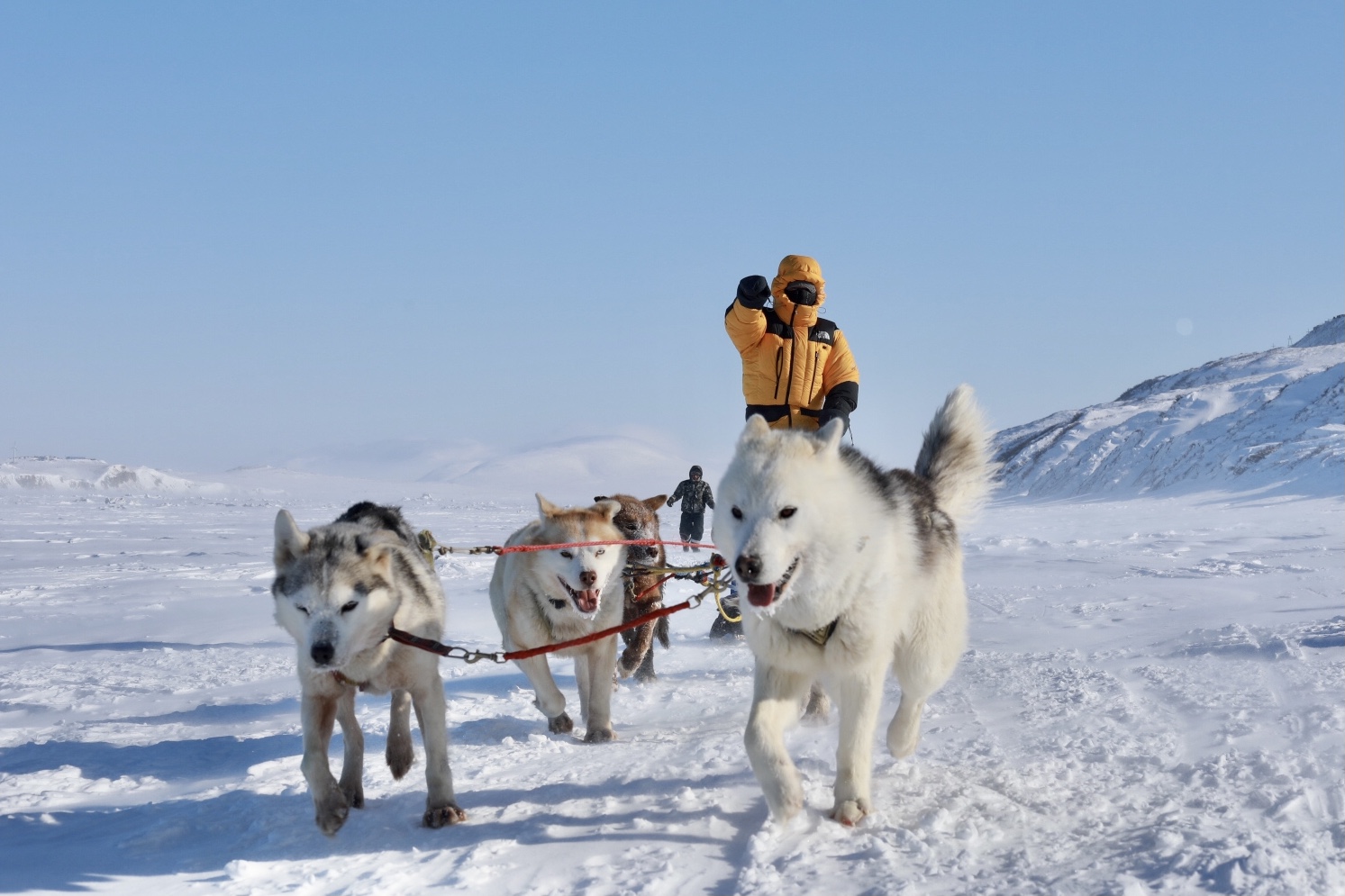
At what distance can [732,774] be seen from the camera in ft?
12.6

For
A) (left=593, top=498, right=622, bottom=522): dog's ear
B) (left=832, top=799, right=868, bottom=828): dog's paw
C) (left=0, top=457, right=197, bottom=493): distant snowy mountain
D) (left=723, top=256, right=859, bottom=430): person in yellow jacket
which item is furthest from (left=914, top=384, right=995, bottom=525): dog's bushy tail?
(left=0, top=457, right=197, bottom=493): distant snowy mountain

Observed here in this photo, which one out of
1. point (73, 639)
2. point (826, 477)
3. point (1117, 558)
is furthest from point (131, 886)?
point (1117, 558)

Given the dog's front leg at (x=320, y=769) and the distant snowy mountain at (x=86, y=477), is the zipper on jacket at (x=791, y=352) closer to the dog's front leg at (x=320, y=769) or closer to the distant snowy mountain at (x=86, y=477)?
the dog's front leg at (x=320, y=769)

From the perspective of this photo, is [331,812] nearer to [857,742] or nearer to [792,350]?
[857,742]

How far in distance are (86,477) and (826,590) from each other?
4602 cm

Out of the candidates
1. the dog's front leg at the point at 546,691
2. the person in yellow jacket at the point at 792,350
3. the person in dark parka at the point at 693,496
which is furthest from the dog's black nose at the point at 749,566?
the person in dark parka at the point at 693,496

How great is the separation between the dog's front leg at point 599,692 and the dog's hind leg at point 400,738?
3.36ft

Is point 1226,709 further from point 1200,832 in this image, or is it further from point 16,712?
point 16,712

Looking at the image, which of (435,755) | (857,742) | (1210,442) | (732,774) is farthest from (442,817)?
A: (1210,442)

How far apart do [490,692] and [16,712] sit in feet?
8.91

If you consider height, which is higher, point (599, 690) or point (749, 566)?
point (749, 566)

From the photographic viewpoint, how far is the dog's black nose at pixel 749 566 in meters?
2.88

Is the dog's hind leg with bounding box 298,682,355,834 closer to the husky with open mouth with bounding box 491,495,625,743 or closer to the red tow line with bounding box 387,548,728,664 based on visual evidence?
the red tow line with bounding box 387,548,728,664

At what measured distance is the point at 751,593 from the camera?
2963 millimetres
